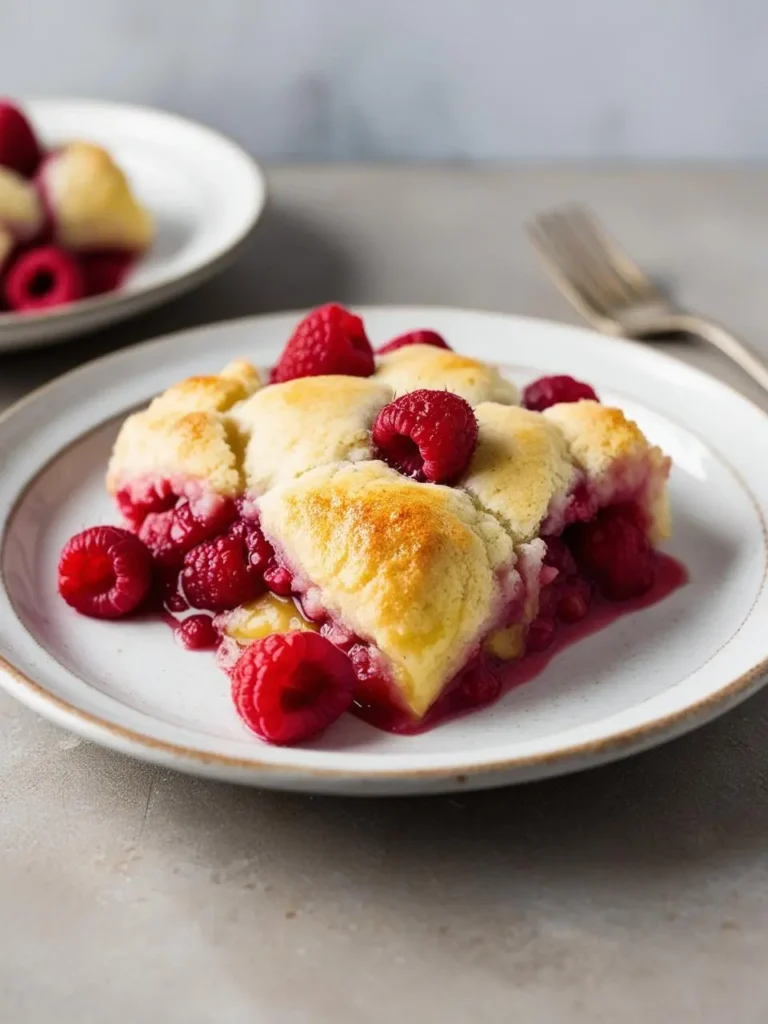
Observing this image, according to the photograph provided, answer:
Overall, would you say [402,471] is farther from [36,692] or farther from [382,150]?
[382,150]

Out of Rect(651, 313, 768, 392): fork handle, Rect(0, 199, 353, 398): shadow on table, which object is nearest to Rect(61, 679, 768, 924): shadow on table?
Rect(651, 313, 768, 392): fork handle

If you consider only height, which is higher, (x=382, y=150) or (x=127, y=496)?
(x=127, y=496)

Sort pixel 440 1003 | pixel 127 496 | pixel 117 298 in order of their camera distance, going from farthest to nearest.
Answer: pixel 117 298 < pixel 127 496 < pixel 440 1003

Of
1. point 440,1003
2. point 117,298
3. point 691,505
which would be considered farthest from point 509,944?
point 117,298

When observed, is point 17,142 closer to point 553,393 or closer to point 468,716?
point 553,393

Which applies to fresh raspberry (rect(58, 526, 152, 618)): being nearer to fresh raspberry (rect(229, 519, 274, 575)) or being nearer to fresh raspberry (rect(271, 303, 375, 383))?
fresh raspberry (rect(229, 519, 274, 575))

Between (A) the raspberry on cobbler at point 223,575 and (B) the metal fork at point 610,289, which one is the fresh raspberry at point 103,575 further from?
(B) the metal fork at point 610,289

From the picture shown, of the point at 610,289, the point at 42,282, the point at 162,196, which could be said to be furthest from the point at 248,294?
the point at 610,289
